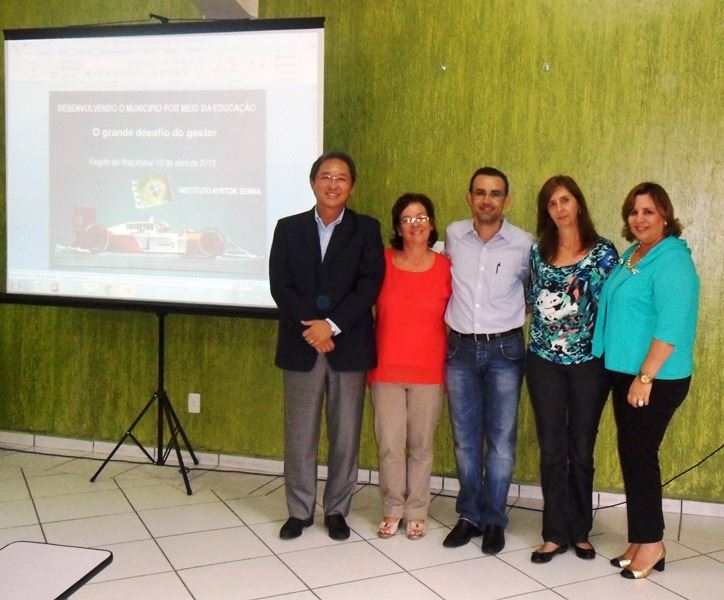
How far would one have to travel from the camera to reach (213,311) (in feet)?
11.6

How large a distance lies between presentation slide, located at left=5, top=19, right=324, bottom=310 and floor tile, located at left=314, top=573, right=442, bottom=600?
144 centimetres

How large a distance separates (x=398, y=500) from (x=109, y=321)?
6.74 feet

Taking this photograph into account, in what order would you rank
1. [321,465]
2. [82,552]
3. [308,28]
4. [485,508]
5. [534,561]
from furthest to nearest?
[321,465]
[308,28]
[485,508]
[534,561]
[82,552]

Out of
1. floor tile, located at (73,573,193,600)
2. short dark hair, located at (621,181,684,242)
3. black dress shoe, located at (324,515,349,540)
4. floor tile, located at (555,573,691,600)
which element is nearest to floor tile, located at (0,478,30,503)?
floor tile, located at (73,573,193,600)

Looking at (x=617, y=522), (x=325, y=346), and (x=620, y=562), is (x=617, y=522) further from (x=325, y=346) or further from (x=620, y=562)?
(x=325, y=346)

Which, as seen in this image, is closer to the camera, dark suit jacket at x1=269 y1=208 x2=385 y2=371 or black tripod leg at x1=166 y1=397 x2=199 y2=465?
dark suit jacket at x1=269 y1=208 x2=385 y2=371

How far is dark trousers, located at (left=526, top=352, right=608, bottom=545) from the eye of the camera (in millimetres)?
2705

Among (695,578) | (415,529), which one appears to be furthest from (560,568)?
(415,529)

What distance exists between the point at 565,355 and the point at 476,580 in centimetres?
89

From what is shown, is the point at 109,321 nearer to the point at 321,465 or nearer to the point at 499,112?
the point at 321,465

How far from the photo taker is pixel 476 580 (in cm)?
263

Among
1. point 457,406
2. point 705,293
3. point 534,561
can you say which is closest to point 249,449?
point 457,406

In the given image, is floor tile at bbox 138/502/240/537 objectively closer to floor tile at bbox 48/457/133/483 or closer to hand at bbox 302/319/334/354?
floor tile at bbox 48/457/133/483

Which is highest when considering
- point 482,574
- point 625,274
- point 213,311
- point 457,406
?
point 625,274
